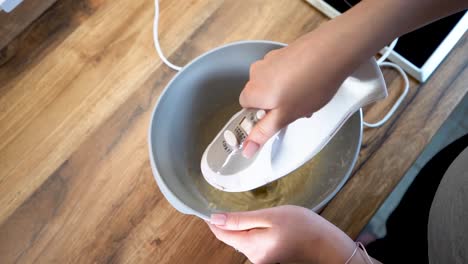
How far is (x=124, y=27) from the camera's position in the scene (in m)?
0.86

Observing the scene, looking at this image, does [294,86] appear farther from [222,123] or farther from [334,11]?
[334,11]

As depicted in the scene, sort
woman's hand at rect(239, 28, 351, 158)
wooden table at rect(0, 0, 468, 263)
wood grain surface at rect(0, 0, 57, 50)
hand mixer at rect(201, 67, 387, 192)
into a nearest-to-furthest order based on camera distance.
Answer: woman's hand at rect(239, 28, 351, 158)
hand mixer at rect(201, 67, 387, 192)
wooden table at rect(0, 0, 468, 263)
wood grain surface at rect(0, 0, 57, 50)

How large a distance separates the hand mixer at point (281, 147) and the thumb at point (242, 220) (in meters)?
0.09

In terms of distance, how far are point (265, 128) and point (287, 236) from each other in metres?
0.15

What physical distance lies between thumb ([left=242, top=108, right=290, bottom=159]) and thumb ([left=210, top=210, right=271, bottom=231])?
0.28 ft

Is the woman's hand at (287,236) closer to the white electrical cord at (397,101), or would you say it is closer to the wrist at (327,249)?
the wrist at (327,249)

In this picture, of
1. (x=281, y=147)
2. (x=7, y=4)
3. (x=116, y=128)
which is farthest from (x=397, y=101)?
(x=7, y=4)

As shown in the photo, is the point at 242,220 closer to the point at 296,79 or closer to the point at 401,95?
the point at 296,79

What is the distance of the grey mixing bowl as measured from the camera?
60 cm

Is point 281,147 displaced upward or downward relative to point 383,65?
downward

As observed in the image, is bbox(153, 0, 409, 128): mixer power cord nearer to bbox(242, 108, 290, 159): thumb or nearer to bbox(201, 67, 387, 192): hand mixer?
bbox(201, 67, 387, 192): hand mixer

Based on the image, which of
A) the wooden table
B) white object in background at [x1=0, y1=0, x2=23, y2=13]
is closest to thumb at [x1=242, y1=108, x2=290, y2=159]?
the wooden table

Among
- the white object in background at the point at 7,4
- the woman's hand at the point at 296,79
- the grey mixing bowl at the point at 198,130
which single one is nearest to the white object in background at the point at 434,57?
the grey mixing bowl at the point at 198,130

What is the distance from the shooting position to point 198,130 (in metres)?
0.72
